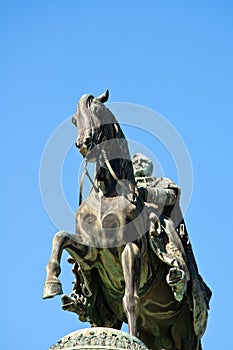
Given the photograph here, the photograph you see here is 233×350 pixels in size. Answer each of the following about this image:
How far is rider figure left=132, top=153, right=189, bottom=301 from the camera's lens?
59.8 feet

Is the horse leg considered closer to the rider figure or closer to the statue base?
the rider figure

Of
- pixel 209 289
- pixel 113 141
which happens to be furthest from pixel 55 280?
pixel 209 289

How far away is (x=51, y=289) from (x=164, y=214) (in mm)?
2950

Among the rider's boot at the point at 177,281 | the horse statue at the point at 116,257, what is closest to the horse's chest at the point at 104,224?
the horse statue at the point at 116,257

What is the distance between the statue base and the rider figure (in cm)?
209

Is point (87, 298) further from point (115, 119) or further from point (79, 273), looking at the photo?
point (115, 119)

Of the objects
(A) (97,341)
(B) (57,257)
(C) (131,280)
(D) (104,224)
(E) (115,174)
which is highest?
(E) (115,174)

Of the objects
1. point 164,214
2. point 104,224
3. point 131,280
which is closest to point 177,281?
point 131,280

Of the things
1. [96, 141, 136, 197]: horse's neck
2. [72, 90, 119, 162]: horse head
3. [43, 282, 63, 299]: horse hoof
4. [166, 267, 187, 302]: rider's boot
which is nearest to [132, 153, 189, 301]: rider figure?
[166, 267, 187, 302]: rider's boot

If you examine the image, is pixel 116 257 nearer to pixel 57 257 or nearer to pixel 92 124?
pixel 57 257

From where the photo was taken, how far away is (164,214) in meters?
19.3

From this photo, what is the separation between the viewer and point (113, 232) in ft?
58.0

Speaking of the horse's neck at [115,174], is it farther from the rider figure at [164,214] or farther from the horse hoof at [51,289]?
the horse hoof at [51,289]

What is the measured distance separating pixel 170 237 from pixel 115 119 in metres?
1.70
